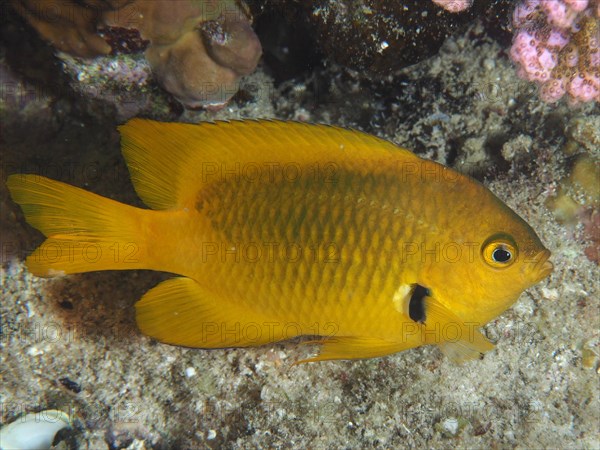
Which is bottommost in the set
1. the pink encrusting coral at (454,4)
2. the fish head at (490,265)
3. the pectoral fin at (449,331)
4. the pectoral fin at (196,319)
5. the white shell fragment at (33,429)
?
the white shell fragment at (33,429)

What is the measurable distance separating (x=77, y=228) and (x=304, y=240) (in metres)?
1.16

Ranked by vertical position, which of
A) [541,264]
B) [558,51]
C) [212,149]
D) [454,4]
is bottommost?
[212,149]

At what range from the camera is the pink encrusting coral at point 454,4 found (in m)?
2.66

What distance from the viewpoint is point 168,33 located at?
106 inches

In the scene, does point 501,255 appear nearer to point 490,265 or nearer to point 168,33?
point 490,265

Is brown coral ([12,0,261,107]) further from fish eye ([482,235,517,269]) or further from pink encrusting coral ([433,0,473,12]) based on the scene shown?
fish eye ([482,235,517,269])

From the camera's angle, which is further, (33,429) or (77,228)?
(33,429)

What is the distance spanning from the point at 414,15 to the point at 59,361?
330 centimetres

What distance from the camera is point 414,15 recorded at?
108 inches

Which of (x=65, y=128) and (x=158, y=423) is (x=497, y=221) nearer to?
(x=158, y=423)

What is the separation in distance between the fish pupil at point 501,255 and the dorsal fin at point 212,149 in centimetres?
61

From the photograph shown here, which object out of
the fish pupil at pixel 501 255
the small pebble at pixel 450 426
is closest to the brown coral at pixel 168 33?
the fish pupil at pixel 501 255

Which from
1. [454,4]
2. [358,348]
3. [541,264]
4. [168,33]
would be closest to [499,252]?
[541,264]

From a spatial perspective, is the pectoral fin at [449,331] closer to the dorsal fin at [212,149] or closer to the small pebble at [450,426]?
the small pebble at [450,426]
